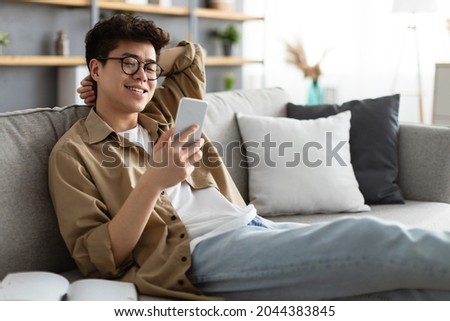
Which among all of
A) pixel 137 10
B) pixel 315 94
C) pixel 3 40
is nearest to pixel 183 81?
pixel 3 40

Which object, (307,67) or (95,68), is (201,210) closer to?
(95,68)

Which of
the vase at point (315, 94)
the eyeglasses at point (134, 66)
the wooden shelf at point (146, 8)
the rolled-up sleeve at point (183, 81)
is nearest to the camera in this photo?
the eyeglasses at point (134, 66)

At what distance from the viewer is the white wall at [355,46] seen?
5.90 m

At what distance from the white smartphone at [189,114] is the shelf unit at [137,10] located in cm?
291

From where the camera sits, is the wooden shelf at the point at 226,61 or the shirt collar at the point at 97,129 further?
the wooden shelf at the point at 226,61

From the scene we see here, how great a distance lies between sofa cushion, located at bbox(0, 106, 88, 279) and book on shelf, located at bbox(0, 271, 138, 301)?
0.62 ft

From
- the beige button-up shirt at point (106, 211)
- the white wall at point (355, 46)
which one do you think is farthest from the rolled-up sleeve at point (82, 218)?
the white wall at point (355, 46)

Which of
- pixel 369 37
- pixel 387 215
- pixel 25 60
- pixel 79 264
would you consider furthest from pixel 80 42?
pixel 79 264

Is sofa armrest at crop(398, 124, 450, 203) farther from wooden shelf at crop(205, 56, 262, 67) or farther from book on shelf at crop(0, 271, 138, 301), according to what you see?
wooden shelf at crop(205, 56, 262, 67)

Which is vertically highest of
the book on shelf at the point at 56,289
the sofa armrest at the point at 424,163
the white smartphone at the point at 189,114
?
the white smartphone at the point at 189,114

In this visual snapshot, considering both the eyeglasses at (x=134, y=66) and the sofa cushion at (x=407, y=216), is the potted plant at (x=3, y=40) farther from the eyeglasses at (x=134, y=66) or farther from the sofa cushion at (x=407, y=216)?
the eyeglasses at (x=134, y=66)

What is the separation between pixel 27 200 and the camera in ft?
6.31

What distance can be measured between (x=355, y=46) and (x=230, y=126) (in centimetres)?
375

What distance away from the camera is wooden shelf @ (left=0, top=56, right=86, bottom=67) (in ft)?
14.3
